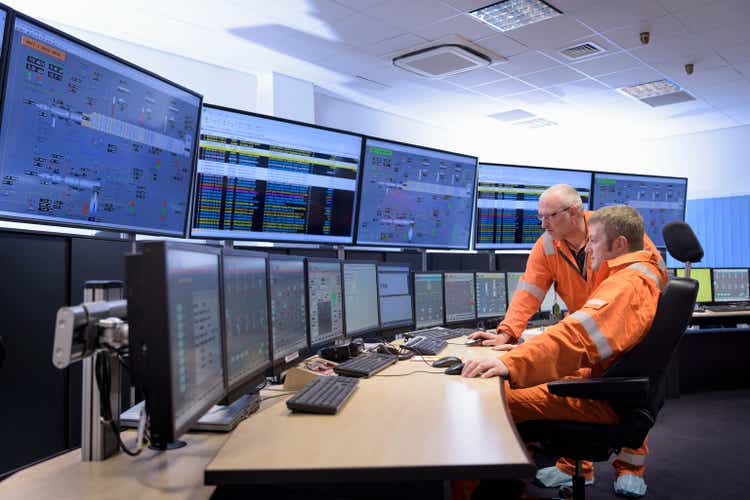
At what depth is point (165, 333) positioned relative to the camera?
3.03 feet

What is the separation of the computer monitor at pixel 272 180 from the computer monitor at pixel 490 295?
2.85ft

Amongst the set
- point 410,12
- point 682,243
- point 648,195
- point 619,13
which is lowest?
point 682,243

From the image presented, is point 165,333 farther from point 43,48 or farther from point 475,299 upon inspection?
point 475,299

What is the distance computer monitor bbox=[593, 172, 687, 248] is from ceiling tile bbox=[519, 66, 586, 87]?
5.39ft

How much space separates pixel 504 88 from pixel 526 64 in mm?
717


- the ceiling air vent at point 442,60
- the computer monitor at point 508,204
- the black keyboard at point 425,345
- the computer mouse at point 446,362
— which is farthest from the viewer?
the ceiling air vent at point 442,60

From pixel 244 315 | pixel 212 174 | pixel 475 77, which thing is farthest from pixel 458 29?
pixel 244 315

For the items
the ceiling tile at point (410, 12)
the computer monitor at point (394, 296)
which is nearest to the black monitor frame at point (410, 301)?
the computer monitor at point (394, 296)

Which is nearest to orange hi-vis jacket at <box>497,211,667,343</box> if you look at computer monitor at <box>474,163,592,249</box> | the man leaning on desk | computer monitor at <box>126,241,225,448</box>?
the man leaning on desk

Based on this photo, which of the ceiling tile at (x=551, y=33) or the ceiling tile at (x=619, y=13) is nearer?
the ceiling tile at (x=619, y=13)

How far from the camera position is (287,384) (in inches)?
69.1

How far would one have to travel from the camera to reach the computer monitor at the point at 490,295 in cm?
344

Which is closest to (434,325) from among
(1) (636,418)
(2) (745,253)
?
(1) (636,418)

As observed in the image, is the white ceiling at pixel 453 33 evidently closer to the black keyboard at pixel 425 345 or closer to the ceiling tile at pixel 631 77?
the ceiling tile at pixel 631 77
